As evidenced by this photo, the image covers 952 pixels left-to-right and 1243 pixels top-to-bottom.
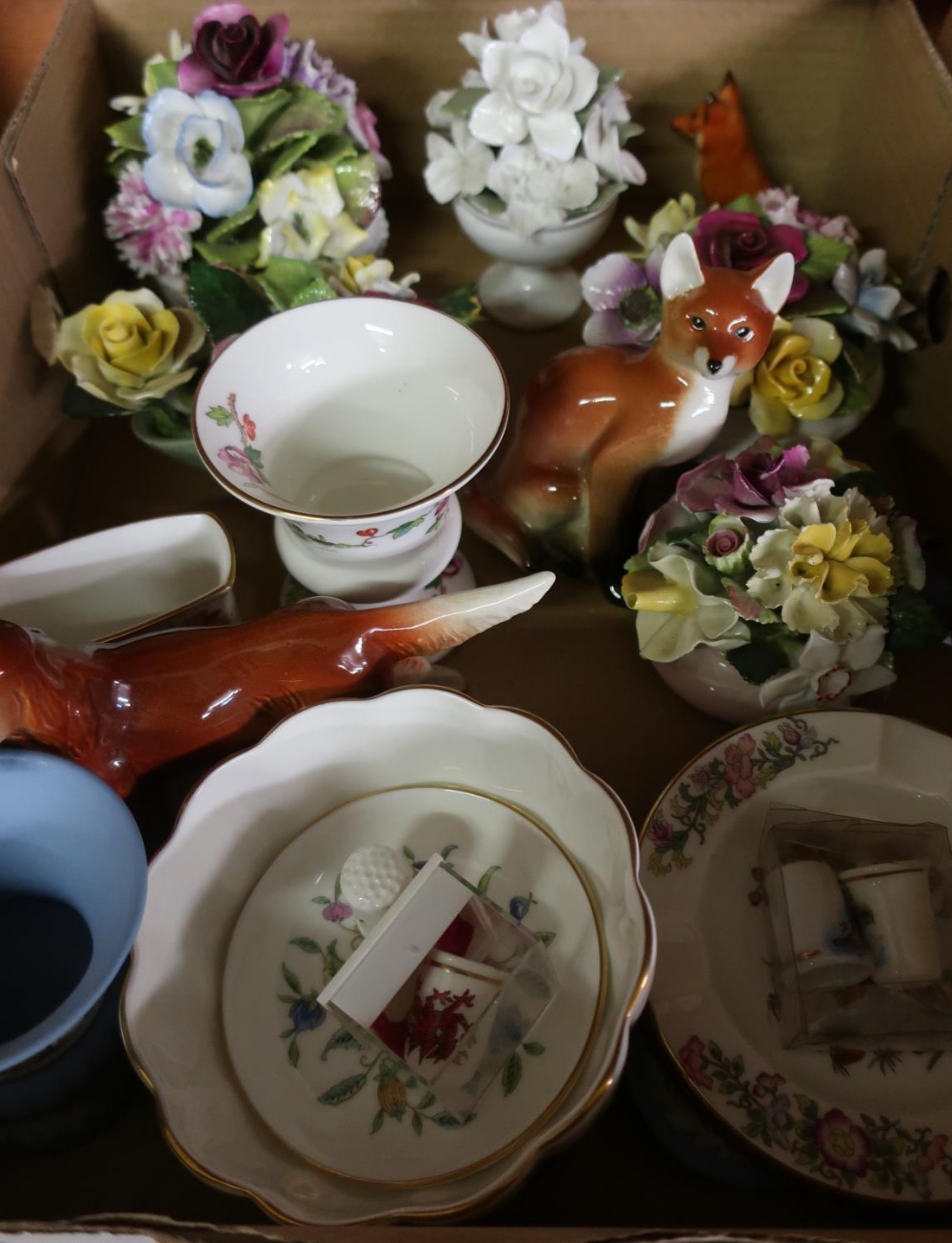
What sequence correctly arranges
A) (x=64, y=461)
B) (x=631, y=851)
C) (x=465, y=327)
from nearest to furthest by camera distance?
(x=631, y=851) → (x=465, y=327) → (x=64, y=461)

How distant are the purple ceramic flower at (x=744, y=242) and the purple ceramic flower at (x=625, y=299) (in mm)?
33

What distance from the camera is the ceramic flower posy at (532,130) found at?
630 mm

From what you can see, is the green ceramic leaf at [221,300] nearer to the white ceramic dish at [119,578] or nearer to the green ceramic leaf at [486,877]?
the white ceramic dish at [119,578]

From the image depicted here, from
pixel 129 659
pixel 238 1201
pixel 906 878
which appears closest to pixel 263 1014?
pixel 238 1201

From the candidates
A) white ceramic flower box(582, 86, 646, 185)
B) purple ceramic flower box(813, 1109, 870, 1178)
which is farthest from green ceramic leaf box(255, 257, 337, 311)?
purple ceramic flower box(813, 1109, 870, 1178)

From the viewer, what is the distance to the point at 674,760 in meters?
0.56

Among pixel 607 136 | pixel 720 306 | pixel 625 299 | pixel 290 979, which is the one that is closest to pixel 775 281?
pixel 720 306

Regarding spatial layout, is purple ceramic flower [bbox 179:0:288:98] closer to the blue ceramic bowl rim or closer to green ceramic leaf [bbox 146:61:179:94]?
green ceramic leaf [bbox 146:61:179:94]

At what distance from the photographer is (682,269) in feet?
1.68

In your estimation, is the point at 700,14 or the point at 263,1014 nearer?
the point at 263,1014

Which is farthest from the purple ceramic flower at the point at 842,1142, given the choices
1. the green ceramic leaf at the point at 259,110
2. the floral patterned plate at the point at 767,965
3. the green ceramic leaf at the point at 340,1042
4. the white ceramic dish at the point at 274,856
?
the green ceramic leaf at the point at 259,110

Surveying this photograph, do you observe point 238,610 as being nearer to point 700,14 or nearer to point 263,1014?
point 263,1014

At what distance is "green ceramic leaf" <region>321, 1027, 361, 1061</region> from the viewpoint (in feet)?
1.51

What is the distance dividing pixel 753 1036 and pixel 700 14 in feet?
2.38
